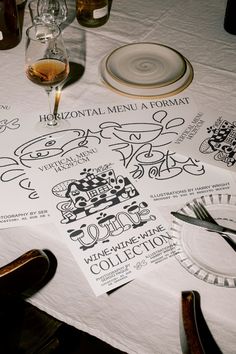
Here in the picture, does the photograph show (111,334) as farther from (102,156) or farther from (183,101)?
(183,101)

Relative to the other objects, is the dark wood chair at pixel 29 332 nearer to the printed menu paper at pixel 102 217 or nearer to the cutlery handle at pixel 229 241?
the printed menu paper at pixel 102 217

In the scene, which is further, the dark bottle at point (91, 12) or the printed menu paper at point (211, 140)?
the dark bottle at point (91, 12)

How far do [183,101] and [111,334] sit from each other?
0.56 meters

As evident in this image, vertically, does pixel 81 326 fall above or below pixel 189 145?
below

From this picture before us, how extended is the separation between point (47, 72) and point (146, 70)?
0.27m

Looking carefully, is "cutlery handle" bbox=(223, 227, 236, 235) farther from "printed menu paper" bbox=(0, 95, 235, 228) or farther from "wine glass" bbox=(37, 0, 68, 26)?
"wine glass" bbox=(37, 0, 68, 26)

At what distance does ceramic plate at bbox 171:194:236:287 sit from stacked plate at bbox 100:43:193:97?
1.17 ft

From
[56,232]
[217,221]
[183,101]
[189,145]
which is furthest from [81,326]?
[183,101]

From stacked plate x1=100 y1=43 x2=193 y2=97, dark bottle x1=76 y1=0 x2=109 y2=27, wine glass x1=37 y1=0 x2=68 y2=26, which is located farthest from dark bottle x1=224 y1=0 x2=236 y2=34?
wine glass x1=37 y1=0 x2=68 y2=26

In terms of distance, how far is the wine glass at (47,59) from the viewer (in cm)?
89

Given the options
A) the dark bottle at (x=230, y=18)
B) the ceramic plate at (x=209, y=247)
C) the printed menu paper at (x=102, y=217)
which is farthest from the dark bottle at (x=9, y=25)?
the ceramic plate at (x=209, y=247)

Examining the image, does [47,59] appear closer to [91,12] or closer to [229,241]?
[91,12]

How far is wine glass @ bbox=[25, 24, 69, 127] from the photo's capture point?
0.89 m

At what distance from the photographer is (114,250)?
0.73 m
